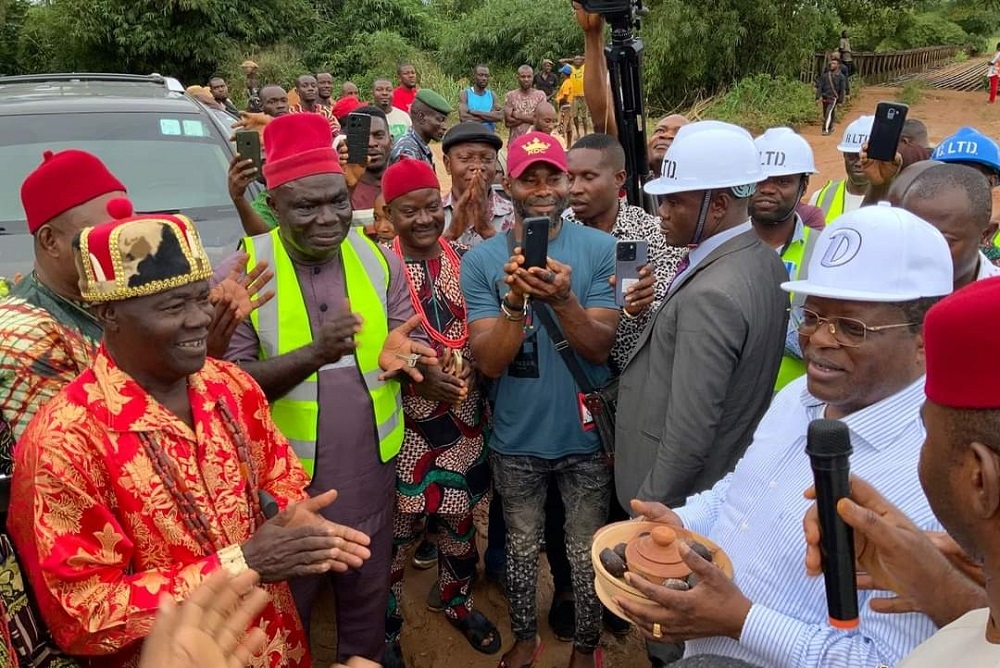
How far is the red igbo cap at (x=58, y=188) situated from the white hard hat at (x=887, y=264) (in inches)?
82.2

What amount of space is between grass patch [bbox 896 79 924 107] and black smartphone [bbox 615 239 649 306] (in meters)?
20.5

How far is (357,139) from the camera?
427 cm

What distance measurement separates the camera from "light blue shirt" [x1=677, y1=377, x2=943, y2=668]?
1643 mm

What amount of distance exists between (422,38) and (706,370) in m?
27.3

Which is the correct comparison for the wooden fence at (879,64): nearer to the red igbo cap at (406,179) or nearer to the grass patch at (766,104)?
the grass patch at (766,104)

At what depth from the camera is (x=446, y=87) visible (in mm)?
22406

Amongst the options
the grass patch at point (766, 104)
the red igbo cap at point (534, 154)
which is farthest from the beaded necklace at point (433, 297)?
the grass patch at point (766, 104)

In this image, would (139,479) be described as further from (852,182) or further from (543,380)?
(852,182)

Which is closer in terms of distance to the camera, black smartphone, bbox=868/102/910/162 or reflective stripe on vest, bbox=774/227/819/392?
reflective stripe on vest, bbox=774/227/819/392

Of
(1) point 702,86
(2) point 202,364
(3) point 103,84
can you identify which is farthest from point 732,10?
(2) point 202,364

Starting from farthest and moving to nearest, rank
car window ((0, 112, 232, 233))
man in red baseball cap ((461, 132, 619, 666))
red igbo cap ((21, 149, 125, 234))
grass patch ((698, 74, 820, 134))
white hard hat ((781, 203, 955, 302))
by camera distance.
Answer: grass patch ((698, 74, 820, 134)) → car window ((0, 112, 232, 233)) → man in red baseball cap ((461, 132, 619, 666)) → red igbo cap ((21, 149, 125, 234)) → white hard hat ((781, 203, 955, 302))

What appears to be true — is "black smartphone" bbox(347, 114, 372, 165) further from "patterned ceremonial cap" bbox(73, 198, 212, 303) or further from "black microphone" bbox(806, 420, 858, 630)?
"black microphone" bbox(806, 420, 858, 630)

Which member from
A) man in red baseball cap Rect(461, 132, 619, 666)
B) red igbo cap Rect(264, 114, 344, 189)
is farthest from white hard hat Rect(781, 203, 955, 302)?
red igbo cap Rect(264, 114, 344, 189)

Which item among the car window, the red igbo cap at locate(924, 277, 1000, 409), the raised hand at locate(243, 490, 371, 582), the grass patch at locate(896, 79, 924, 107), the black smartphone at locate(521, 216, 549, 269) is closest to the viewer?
the red igbo cap at locate(924, 277, 1000, 409)
